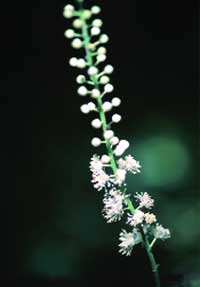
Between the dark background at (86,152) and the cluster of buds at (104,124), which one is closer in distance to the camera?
the cluster of buds at (104,124)

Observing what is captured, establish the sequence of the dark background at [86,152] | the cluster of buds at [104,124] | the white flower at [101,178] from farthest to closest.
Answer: the dark background at [86,152], the white flower at [101,178], the cluster of buds at [104,124]

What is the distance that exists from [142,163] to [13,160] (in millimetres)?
674

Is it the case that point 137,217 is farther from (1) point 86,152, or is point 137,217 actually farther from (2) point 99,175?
(1) point 86,152

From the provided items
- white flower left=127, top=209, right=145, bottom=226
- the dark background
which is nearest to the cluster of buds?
white flower left=127, top=209, right=145, bottom=226

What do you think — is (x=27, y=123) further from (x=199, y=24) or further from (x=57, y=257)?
(x=199, y=24)

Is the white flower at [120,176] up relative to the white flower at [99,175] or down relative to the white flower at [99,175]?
down

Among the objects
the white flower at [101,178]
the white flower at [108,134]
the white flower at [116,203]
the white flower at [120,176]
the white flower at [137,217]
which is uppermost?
the white flower at [108,134]

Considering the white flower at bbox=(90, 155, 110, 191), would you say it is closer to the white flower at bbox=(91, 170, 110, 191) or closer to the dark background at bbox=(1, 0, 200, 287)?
the white flower at bbox=(91, 170, 110, 191)

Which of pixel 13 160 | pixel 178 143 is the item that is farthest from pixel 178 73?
pixel 13 160

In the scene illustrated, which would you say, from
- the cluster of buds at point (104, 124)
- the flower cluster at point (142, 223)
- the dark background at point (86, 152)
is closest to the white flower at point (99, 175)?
the cluster of buds at point (104, 124)

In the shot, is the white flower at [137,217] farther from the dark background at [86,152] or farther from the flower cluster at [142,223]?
the dark background at [86,152]

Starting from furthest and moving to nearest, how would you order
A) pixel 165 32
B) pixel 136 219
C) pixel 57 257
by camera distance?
1. pixel 165 32
2. pixel 57 257
3. pixel 136 219

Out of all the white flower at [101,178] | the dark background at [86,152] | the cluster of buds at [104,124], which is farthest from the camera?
the dark background at [86,152]

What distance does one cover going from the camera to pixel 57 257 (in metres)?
2.31
